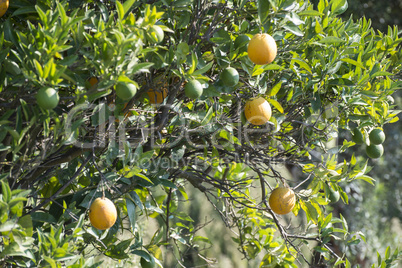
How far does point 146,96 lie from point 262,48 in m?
0.45

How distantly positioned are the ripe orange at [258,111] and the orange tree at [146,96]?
0.05 feet

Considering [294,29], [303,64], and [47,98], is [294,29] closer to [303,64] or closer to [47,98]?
[303,64]

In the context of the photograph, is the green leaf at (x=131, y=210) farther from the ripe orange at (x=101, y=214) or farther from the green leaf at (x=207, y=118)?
the green leaf at (x=207, y=118)

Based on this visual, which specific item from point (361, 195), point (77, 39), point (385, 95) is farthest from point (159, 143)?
point (361, 195)

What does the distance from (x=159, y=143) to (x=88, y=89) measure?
1.81ft

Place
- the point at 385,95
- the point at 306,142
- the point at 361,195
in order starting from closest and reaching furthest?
the point at 385,95, the point at 306,142, the point at 361,195

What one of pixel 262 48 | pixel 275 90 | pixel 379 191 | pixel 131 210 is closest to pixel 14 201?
pixel 131 210

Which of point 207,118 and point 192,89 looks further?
point 207,118

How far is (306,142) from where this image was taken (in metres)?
1.95

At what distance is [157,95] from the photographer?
5.29 ft

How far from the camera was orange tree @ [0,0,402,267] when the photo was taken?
3.84 feet

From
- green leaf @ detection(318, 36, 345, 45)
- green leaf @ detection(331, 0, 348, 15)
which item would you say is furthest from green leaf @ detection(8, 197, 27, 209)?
green leaf @ detection(331, 0, 348, 15)

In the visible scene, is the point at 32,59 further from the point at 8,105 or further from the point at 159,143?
the point at 159,143

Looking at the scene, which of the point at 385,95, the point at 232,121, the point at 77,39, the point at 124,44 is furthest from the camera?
the point at 385,95
